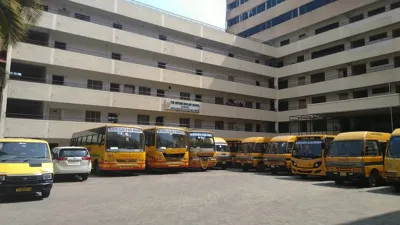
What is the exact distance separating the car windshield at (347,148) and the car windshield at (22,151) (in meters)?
12.6

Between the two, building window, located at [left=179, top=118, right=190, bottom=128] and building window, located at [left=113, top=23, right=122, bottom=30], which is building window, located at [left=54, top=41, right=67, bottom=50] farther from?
building window, located at [left=179, top=118, right=190, bottom=128]

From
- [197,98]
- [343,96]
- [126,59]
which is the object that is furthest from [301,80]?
[126,59]

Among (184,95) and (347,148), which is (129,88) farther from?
(347,148)

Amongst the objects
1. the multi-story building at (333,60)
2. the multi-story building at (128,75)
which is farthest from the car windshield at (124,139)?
the multi-story building at (333,60)

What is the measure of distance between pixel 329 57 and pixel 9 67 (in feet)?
104

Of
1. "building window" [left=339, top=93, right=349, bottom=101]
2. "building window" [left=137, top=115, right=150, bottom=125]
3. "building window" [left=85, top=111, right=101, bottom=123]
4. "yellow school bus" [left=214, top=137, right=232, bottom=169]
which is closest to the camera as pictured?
"yellow school bus" [left=214, top=137, right=232, bottom=169]

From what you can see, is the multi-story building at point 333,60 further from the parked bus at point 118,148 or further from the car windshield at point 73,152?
the car windshield at point 73,152

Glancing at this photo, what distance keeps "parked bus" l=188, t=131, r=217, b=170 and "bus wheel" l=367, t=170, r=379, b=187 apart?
11397 millimetres

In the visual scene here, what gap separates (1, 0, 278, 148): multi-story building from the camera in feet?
100

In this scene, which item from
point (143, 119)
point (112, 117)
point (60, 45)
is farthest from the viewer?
point (143, 119)

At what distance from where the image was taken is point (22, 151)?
1180 cm

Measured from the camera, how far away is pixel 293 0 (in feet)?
147

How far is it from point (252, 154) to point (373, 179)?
10.8 meters

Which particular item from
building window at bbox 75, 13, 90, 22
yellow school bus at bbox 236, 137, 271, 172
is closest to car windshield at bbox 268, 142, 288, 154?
yellow school bus at bbox 236, 137, 271, 172
